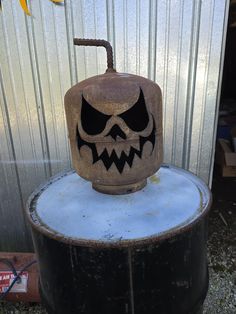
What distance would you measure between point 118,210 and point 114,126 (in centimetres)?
46

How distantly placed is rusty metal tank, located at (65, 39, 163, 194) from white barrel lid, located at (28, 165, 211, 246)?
0.14 metres

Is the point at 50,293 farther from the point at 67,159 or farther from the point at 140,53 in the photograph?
the point at 140,53

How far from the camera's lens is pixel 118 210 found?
4.79 feet

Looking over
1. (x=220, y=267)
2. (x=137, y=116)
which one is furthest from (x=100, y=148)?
(x=220, y=267)

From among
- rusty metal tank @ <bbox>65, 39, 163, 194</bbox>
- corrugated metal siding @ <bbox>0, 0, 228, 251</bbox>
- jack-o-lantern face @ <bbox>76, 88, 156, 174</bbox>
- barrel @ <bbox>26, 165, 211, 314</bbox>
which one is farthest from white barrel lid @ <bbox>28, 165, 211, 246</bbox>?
corrugated metal siding @ <bbox>0, 0, 228, 251</bbox>

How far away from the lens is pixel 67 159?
255 cm

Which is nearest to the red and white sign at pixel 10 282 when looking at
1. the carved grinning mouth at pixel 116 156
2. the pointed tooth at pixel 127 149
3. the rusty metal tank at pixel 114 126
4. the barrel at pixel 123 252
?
the barrel at pixel 123 252

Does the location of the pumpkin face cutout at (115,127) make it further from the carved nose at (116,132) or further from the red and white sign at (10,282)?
the red and white sign at (10,282)

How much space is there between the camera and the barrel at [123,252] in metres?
1.24

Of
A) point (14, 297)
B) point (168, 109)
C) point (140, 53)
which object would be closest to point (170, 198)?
point (168, 109)

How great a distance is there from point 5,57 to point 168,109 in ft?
4.65

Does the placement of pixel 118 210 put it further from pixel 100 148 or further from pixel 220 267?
pixel 220 267

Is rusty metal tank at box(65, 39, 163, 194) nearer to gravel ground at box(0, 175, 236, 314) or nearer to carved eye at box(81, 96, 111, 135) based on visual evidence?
carved eye at box(81, 96, 111, 135)

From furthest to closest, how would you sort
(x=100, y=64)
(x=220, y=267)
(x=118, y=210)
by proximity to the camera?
(x=220, y=267) < (x=100, y=64) < (x=118, y=210)
